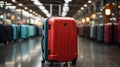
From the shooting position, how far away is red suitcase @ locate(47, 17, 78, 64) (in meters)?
10.1

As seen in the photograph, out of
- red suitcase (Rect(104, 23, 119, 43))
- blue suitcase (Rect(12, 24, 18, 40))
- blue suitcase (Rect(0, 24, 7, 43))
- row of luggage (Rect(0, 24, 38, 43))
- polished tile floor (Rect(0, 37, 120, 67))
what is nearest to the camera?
polished tile floor (Rect(0, 37, 120, 67))

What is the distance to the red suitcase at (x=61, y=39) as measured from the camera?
398 inches

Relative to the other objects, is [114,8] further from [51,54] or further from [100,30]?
[51,54]

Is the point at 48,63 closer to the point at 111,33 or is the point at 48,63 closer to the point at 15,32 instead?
the point at 111,33

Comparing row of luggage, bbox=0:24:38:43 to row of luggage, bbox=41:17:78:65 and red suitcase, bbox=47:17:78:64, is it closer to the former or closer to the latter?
row of luggage, bbox=41:17:78:65

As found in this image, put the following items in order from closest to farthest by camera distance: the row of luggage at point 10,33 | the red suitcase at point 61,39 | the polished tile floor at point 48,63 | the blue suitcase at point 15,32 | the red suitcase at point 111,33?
the red suitcase at point 61,39, the polished tile floor at point 48,63, the row of luggage at point 10,33, the red suitcase at point 111,33, the blue suitcase at point 15,32

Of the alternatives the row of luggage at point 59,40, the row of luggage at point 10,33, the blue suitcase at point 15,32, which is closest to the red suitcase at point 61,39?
the row of luggage at point 59,40

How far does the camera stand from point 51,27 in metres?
10.1

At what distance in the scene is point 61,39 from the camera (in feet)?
33.5

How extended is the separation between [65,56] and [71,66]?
455mm

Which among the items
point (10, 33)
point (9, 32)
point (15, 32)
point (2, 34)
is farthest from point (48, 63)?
point (15, 32)

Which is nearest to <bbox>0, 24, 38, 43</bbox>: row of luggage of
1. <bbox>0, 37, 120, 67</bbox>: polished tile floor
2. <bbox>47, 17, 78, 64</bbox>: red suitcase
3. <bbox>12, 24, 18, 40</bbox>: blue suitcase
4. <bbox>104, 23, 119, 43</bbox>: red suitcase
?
<bbox>12, 24, 18, 40</bbox>: blue suitcase

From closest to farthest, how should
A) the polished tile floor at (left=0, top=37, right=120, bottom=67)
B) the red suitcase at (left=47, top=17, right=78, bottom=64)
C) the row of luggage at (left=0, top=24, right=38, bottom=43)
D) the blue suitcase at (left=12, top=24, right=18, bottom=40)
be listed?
the red suitcase at (left=47, top=17, right=78, bottom=64)
the polished tile floor at (left=0, top=37, right=120, bottom=67)
the row of luggage at (left=0, top=24, right=38, bottom=43)
the blue suitcase at (left=12, top=24, right=18, bottom=40)

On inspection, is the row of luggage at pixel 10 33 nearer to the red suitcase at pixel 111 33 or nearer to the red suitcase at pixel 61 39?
the red suitcase at pixel 111 33
